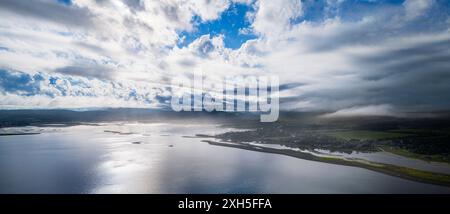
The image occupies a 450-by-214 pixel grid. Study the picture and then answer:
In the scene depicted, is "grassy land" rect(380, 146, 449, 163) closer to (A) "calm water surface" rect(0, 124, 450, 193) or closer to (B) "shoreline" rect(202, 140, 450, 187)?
(B) "shoreline" rect(202, 140, 450, 187)

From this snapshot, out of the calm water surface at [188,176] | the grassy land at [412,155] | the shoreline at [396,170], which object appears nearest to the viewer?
the calm water surface at [188,176]

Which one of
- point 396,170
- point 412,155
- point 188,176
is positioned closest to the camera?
point 188,176

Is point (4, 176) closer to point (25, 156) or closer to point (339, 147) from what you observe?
point (25, 156)

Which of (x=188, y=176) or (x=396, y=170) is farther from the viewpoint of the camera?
(x=396, y=170)

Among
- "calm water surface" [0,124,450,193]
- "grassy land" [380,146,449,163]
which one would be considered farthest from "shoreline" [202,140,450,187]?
"grassy land" [380,146,449,163]

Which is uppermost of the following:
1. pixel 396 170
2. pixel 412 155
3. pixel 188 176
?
pixel 412 155

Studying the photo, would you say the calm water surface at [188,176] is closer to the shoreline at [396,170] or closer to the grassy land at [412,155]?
the shoreline at [396,170]

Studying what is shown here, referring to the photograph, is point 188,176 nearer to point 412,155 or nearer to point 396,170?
point 396,170

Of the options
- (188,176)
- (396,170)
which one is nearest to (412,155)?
(396,170)

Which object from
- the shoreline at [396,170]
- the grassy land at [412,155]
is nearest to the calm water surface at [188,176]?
the shoreline at [396,170]

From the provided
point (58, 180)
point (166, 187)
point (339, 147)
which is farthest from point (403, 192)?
point (58, 180)
